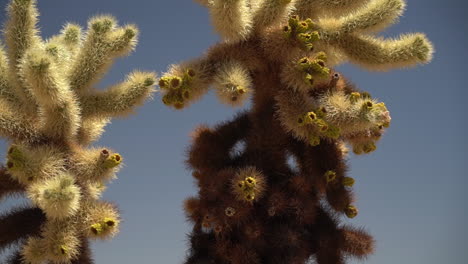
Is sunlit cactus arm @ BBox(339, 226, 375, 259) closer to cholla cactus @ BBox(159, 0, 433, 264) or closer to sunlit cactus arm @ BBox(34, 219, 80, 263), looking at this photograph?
cholla cactus @ BBox(159, 0, 433, 264)

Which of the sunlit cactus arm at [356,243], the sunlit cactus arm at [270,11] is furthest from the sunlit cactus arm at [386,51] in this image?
the sunlit cactus arm at [356,243]

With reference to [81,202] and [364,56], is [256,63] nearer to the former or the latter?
[364,56]

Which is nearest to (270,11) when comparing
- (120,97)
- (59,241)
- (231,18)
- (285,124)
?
(231,18)

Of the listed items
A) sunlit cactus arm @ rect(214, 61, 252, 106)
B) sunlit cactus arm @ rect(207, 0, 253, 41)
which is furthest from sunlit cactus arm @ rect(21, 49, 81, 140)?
sunlit cactus arm @ rect(207, 0, 253, 41)

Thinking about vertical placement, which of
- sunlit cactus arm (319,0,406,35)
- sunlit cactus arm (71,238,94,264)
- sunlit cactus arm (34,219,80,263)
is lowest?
sunlit cactus arm (34,219,80,263)

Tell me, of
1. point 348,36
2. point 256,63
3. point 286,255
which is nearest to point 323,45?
point 348,36

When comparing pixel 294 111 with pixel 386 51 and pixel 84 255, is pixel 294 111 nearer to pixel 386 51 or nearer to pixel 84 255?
pixel 386 51

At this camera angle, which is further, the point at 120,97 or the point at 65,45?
the point at 65,45
